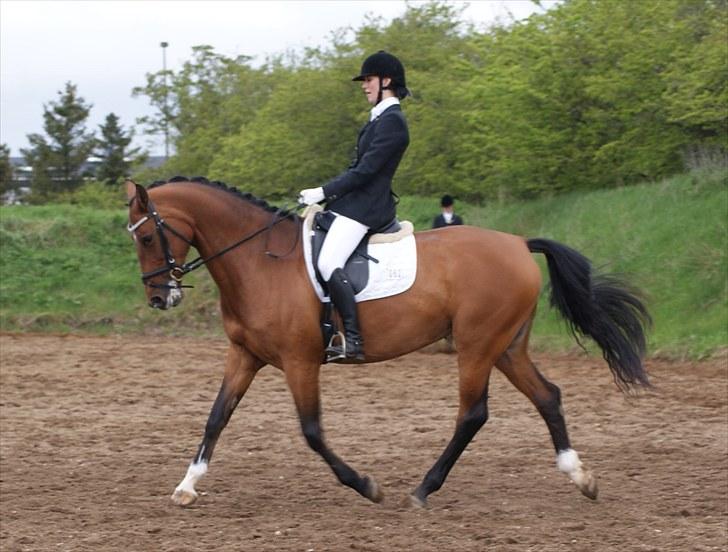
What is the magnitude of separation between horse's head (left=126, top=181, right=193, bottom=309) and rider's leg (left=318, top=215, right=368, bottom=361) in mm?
945

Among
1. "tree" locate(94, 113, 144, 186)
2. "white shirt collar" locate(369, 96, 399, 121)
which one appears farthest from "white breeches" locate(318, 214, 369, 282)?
"tree" locate(94, 113, 144, 186)

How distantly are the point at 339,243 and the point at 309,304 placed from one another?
1.45 feet

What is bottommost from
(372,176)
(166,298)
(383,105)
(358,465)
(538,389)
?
(358,465)

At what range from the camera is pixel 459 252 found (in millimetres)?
7430

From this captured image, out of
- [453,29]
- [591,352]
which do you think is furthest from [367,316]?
[453,29]

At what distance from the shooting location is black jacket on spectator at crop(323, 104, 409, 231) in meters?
7.16

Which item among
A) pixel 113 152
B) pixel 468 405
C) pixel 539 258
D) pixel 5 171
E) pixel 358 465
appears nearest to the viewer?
pixel 468 405

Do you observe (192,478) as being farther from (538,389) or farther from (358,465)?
(538,389)

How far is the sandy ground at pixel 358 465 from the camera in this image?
6.23 m

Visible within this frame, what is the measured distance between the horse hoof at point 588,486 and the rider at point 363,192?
163 cm

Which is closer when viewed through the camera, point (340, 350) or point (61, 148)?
point (340, 350)

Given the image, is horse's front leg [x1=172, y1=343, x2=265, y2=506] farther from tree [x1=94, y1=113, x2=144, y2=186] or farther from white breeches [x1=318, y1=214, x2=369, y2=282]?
tree [x1=94, y1=113, x2=144, y2=186]

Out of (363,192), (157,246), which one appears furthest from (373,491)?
(157,246)

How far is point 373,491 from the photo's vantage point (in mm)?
6992
